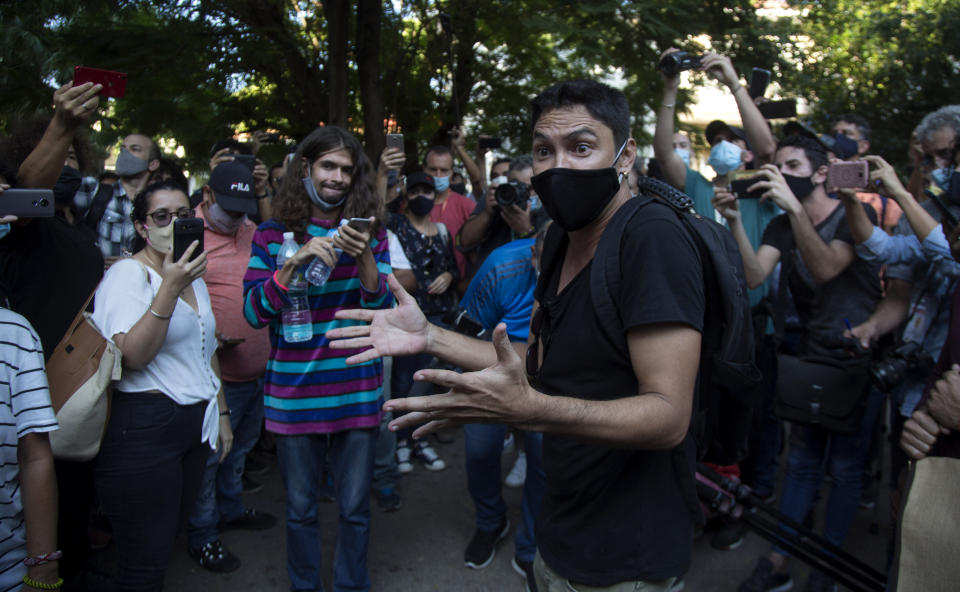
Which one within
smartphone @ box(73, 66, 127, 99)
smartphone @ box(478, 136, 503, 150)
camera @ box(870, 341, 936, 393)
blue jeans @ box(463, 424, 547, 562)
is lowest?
blue jeans @ box(463, 424, 547, 562)

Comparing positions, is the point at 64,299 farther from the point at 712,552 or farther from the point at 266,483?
the point at 712,552

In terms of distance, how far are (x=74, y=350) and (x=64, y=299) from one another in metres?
0.61

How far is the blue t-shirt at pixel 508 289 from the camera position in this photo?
3.48m

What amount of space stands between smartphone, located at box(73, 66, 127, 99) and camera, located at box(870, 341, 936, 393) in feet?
12.3

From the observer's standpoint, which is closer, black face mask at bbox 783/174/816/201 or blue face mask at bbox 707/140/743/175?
black face mask at bbox 783/174/816/201

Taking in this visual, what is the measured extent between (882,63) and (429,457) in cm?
806

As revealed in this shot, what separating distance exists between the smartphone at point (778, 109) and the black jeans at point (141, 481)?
3.96 m

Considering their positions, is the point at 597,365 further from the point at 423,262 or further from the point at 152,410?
the point at 423,262

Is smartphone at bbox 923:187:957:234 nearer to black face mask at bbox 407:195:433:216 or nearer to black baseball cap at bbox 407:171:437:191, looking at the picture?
black face mask at bbox 407:195:433:216

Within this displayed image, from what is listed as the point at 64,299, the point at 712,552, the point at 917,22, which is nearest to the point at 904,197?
the point at 712,552

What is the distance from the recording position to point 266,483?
5066mm

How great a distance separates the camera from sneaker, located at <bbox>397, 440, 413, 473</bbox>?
529 cm

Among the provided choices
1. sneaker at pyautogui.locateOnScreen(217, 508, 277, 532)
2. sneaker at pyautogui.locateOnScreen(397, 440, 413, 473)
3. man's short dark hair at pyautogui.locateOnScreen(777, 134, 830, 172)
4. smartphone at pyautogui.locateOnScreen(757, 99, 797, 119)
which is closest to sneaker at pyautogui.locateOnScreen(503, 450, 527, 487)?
sneaker at pyautogui.locateOnScreen(397, 440, 413, 473)

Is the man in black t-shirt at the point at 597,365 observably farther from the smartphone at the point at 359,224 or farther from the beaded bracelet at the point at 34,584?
the beaded bracelet at the point at 34,584
